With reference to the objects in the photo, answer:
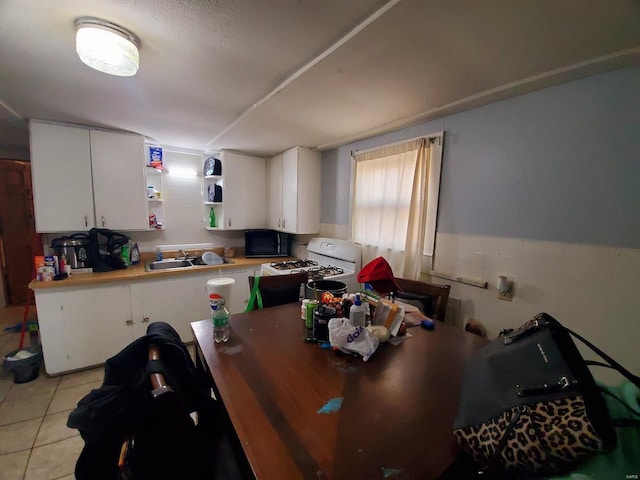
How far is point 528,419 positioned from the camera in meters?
0.58

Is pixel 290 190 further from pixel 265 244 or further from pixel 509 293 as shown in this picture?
pixel 509 293

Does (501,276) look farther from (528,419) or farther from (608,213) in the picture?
(528,419)

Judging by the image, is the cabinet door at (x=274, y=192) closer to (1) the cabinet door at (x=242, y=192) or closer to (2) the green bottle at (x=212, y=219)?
(1) the cabinet door at (x=242, y=192)

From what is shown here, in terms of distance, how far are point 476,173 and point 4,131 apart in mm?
4293

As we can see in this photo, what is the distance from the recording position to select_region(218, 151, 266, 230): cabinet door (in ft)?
10.6

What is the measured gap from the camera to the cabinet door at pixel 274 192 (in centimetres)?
331

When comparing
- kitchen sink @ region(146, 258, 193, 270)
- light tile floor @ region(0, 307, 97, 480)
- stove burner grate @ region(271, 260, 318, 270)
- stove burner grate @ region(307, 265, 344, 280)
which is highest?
stove burner grate @ region(307, 265, 344, 280)

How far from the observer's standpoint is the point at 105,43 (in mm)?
1085

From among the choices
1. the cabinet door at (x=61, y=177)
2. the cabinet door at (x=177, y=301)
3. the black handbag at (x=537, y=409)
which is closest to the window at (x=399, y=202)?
the black handbag at (x=537, y=409)

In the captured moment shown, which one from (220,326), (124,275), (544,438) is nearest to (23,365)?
(124,275)

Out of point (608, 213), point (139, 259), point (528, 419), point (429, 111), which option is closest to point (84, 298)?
point (139, 259)

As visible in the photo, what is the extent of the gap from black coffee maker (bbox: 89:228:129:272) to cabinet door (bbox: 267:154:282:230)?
1.65 m

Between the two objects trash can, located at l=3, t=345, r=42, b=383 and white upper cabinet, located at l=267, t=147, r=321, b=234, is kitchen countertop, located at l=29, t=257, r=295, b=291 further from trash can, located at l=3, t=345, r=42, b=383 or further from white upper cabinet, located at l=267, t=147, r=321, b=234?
white upper cabinet, located at l=267, t=147, r=321, b=234

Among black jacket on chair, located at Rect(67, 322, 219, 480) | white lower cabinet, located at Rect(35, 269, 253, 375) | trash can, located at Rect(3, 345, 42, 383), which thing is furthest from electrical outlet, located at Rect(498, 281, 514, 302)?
trash can, located at Rect(3, 345, 42, 383)
